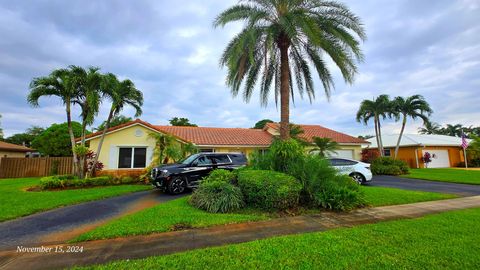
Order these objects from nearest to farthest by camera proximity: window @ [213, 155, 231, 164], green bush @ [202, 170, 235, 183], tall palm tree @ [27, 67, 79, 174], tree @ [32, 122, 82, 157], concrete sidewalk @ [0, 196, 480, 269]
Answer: concrete sidewalk @ [0, 196, 480, 269], green bush @ [202, 170, 235, 183], window @ [213, 155, 231, 164], tall palm tree @ [27, 67, 79, 174], tree @ [32, 122, 82, 157]

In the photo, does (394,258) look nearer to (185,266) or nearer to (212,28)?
(185,266)

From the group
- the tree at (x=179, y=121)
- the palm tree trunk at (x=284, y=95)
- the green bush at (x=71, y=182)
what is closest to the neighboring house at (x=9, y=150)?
the green bush at (x=71, y=182)

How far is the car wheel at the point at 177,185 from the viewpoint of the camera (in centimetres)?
990

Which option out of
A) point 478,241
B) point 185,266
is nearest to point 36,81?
point 185,266

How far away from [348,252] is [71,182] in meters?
13.4

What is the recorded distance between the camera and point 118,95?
42.5ft

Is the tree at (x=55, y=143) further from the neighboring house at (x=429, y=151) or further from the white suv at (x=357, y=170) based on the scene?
the neighboring house at (x=429, y=151)

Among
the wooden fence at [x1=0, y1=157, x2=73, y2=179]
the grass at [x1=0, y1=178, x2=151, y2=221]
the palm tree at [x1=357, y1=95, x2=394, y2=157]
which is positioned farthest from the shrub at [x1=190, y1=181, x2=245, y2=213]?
the palm tree at [x1=357, y1=95, x2=394, y2=157]

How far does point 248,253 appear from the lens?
361 centimetres

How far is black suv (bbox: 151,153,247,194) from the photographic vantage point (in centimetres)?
994

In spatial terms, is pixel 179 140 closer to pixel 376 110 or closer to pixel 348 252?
pixel 348 252

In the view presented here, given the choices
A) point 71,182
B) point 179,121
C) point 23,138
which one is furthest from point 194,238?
point 23,138

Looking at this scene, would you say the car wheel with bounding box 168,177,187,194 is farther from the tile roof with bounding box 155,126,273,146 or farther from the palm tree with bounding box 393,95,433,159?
the palm tree with bounding box 393,95,433,159

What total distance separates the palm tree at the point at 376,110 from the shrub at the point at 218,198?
2074 centimetres
